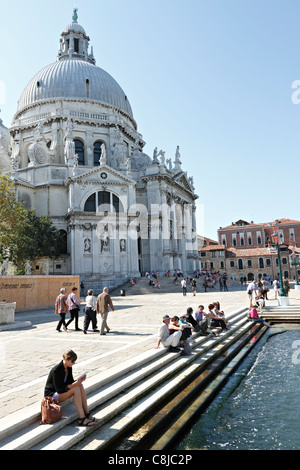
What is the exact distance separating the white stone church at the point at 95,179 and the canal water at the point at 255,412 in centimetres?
2628

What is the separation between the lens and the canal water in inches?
182

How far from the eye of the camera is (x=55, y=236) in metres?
32.8

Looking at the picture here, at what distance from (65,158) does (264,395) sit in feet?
118

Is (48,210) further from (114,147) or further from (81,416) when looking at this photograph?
(81,416)

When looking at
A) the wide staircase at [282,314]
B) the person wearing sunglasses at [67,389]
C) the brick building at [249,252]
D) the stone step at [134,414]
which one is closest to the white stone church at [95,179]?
the brick building at [249,252]

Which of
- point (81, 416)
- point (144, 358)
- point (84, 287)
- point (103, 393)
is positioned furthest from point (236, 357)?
point (84, 287)

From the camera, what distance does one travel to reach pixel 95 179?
1385 inches

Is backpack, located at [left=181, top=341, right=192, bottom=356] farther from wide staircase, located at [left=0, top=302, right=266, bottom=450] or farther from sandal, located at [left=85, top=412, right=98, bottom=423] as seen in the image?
sandal, located at [left=85, top=412, right=98, bottom=423]

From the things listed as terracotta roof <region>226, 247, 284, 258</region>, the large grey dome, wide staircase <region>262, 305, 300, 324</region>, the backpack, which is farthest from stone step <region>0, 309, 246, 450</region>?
terracotta roof <region>226, 247, 284, 258</region>

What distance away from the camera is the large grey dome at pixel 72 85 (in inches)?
1714

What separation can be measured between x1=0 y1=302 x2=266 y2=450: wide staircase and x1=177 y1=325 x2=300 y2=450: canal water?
233 mm

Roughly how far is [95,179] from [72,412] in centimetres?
3200

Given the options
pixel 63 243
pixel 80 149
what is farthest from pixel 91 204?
pixel 80 149

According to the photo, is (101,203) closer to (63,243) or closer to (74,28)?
(63,243)
